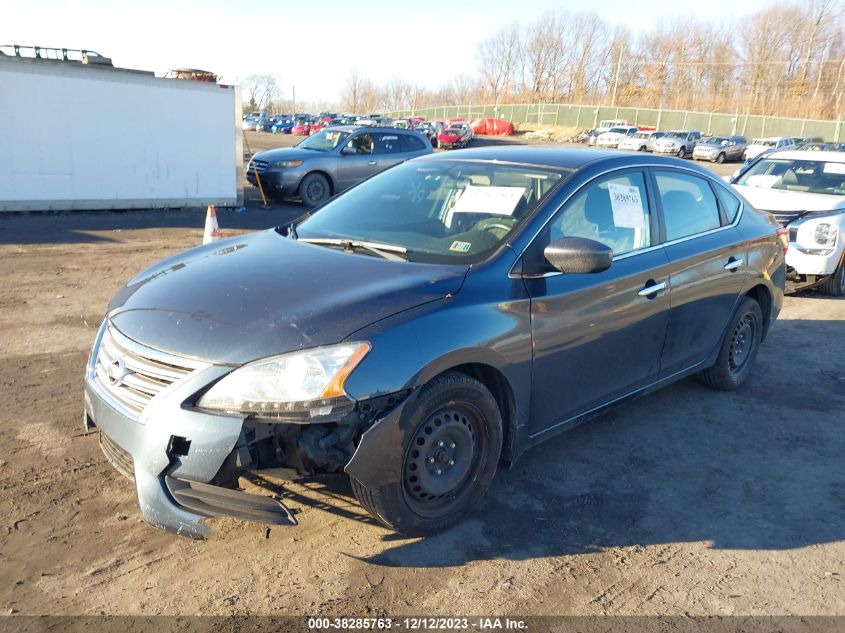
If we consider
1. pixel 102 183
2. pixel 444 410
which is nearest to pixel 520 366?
pixel 444 410

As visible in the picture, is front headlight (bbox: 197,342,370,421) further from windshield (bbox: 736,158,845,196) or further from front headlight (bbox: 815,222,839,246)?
windshield (bbox: 736,158,845,196)

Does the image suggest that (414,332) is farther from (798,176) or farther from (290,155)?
(290,155)

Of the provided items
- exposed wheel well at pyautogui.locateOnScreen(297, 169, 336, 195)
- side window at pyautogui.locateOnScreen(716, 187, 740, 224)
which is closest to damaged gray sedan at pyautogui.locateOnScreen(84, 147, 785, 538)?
side window at pyautogui.locateOnScreen(716, 187, 740, 224)

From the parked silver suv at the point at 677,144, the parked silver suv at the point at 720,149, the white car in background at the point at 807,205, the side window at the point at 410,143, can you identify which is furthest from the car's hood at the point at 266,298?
the parked silver suv at the point at 677,144

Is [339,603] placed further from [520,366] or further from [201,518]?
[520,366]

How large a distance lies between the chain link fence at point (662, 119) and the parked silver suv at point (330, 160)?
5137 centimetres

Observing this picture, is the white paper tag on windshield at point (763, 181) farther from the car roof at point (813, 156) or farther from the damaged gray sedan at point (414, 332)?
the damaged gray sedan at point (414, 332)

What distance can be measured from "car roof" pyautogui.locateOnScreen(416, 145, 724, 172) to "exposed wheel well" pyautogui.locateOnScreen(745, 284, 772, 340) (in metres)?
1.24

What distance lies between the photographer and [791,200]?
352 inches

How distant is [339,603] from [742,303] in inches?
150

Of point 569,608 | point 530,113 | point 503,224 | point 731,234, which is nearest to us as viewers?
point 569,608

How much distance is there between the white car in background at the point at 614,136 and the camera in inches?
1859

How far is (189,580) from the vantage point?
2.89 metres

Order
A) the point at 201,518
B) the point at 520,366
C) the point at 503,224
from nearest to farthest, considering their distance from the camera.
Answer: the point at 201,518 < the point at 520,366 < the point at 503,224
